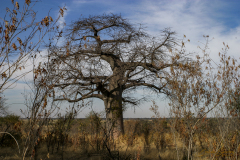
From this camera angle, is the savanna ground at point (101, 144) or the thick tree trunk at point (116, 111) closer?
the savanna ground at point (101, 144)

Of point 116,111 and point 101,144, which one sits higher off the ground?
point 116,111

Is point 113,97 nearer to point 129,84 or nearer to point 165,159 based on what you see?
point 129,84

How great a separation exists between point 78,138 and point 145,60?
4329 mm

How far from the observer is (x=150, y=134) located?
960 centimetres

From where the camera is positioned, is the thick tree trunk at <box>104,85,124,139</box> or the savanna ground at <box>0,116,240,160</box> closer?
the savanna ground at <box>0,116,240,160</box>

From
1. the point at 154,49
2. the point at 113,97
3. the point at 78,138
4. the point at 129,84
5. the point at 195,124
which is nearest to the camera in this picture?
the point at 195,124

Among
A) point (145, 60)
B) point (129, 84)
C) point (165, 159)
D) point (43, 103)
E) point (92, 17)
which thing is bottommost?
point (165, 159)

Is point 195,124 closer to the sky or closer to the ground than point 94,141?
closer to the sky

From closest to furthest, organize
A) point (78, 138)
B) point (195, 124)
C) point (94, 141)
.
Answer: point (195, 124), point (94, 141), point (78, 138)

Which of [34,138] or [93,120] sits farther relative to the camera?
[93,120]

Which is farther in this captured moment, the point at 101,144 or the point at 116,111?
the point at 116,111

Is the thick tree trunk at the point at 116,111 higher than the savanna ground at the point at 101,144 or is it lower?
higher

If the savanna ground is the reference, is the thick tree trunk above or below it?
above

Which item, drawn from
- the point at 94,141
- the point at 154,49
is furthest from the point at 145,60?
the point at 94,141
